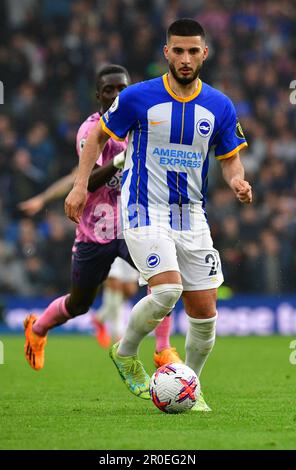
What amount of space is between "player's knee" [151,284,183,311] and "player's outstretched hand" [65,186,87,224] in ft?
2.19

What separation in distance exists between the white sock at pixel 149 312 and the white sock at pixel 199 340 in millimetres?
268

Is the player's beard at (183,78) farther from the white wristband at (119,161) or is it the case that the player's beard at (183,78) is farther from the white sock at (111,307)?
the white sock at (111,307)

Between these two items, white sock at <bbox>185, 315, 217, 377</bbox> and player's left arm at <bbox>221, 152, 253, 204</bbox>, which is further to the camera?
white sock at <bbox>185, 315, 217, 377</bbox>

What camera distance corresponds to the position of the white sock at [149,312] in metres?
6.52

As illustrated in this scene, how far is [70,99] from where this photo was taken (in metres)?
18.9

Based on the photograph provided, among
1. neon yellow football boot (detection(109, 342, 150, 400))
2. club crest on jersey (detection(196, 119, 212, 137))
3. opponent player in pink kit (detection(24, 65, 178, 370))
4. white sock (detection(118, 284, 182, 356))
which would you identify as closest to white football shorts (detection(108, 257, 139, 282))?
opponent player in pink kit (detection(24, 65, 178, 370))

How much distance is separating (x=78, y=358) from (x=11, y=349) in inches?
68.7

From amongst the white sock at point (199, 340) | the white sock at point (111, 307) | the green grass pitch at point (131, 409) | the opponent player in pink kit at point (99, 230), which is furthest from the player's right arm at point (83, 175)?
the white sock at point (111, 307)

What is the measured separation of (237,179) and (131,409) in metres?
1.64

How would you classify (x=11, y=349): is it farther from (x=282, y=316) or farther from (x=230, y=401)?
(x=230, y=401)

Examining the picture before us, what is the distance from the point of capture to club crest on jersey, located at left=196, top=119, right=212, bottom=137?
267 inches

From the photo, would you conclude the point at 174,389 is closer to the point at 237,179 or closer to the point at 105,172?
the point at 237,179

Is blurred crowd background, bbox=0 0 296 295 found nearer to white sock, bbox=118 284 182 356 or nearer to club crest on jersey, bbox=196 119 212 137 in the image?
white sock, bbox=118 284 182 356

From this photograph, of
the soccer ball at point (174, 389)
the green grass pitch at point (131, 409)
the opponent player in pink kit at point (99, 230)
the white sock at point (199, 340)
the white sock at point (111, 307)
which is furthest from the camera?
the white sock at point (111, 307)
